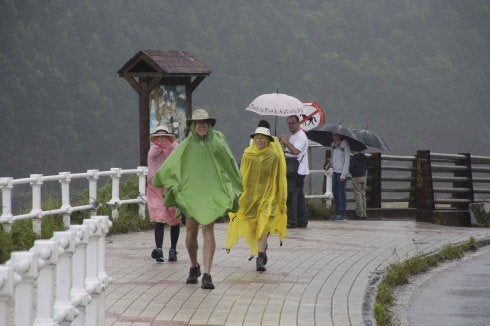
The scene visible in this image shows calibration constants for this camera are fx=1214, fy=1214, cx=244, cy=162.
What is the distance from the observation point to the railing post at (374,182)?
2373cm

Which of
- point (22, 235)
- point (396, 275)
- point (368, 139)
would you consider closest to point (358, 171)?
point (368, 139)

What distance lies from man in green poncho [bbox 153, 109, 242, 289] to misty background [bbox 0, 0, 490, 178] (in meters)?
77.3

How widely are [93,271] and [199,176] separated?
4.19 m

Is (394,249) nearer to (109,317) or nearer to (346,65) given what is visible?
(109,317)

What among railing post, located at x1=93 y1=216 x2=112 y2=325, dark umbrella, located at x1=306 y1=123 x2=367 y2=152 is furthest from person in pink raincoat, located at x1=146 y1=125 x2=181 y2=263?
dark umbrella, located at x1=306 y1=123 x2=367 y2=152

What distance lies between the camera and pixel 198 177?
12039 millimetres

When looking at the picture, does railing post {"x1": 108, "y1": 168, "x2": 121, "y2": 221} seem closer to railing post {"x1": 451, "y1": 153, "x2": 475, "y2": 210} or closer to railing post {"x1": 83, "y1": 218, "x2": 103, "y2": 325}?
railing post {"x1": 451, "y1": 153, "x2": 475, "y2": 210}

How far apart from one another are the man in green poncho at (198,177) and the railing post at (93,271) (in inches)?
151

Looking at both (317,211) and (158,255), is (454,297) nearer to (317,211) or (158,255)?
(158,255)

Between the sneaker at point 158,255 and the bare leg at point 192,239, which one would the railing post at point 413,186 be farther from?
the bare leg at point 192,239

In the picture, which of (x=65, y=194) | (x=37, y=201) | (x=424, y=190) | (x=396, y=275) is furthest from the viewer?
(x=424, y=190)

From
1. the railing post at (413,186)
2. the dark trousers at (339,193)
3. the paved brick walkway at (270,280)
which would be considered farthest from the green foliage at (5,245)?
the railing post at (413,186)

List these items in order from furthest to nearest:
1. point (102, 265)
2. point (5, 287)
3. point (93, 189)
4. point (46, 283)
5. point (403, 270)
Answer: point (93, 189) < point (403, 270) < point (102, 265) < point (46, 283) < point (5, 287)

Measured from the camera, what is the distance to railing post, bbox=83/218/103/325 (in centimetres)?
779
